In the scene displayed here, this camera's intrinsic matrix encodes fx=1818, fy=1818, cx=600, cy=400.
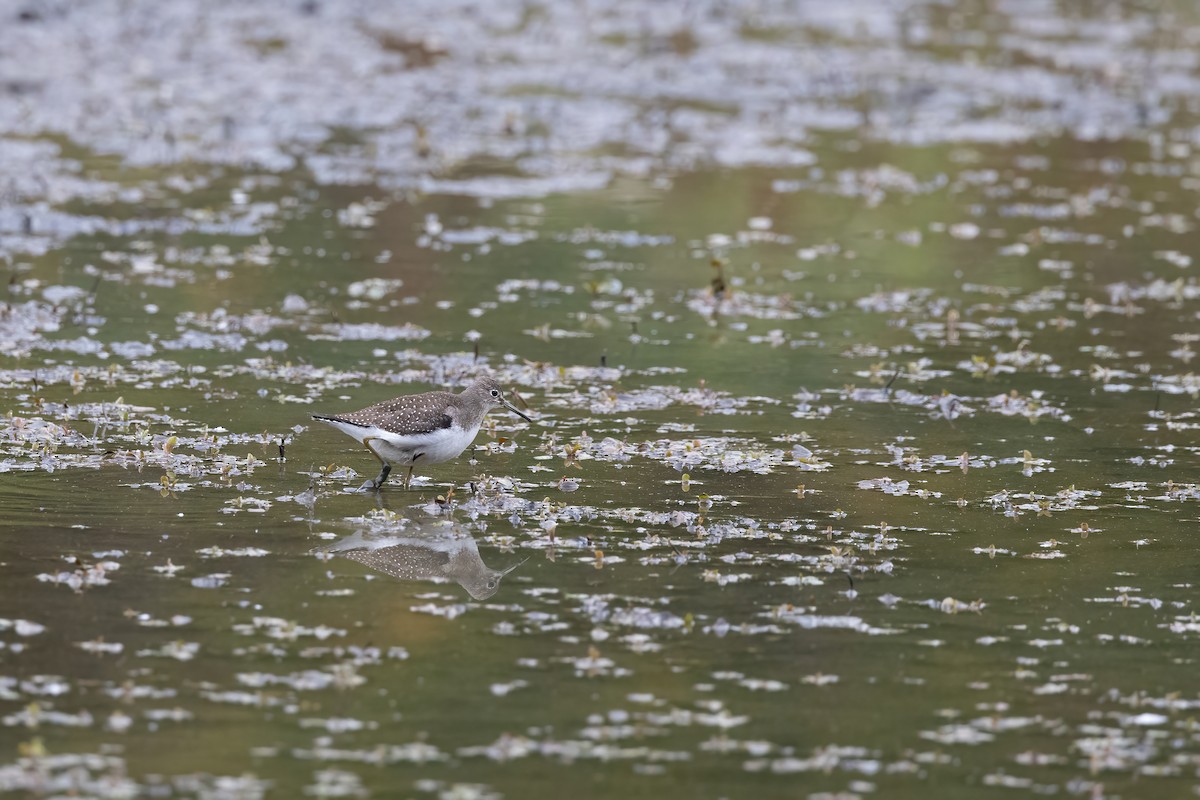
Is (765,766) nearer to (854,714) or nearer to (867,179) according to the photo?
(854,714)

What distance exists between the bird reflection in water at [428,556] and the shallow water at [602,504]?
4 centimetres

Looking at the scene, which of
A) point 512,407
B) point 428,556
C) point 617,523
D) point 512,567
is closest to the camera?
point 512,567

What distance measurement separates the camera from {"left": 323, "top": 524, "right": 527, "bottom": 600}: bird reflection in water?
9438 millimetres

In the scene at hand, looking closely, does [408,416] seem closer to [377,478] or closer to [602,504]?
[377,478]

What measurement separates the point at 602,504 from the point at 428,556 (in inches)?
52.7

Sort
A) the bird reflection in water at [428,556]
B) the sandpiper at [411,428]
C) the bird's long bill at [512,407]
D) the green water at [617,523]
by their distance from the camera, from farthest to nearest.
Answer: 1. the bird's long bill at [512,407]
2. the sandpiper at [411,428]
3. the bird reflection in water at [428,556]
4. the green water at [617,523]

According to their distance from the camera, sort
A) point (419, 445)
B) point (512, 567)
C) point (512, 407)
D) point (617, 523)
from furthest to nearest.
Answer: point (512, 407) < point (419, 445) < point (617, 523) < point (512, 567)

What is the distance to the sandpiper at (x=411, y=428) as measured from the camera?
10758mm

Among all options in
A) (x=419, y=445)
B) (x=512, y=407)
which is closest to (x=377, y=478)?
(x=419, y=445)

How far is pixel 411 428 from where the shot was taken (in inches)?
423

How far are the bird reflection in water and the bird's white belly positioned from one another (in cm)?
69

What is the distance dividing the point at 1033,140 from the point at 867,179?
161 inches

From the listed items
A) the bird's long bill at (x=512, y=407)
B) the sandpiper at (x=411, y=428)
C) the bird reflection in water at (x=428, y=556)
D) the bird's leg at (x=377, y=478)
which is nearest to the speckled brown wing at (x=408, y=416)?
the sandpiper at (x=411, y=428)

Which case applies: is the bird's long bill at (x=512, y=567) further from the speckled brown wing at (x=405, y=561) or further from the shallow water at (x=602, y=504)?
the speckled brown wing at (x=405, y=561)
